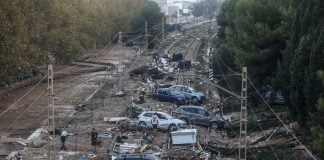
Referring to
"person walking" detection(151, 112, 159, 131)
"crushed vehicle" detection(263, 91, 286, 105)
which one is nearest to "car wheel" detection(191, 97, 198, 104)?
"crushed vehicle" detection(263, 91, 286, 105)

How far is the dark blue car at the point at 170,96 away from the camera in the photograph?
113 feet

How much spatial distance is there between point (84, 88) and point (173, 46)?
1183 inches

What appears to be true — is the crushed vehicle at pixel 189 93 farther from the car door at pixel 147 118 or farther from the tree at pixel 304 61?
the tree at pixel 304 61

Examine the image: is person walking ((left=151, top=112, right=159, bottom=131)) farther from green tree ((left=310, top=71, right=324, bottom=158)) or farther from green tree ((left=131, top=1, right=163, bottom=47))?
green tree ((left=131, top=1, right=163, bottom=47))

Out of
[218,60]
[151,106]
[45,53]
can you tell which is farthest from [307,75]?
[45,53]

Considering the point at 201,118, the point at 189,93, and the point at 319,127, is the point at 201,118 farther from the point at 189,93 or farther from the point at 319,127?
the point at 319,127

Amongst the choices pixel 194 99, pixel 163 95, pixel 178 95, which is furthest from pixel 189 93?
pixel 163 95

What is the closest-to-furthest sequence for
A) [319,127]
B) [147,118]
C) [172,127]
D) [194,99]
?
[319,127], [172,127], [147,118], [194,99]

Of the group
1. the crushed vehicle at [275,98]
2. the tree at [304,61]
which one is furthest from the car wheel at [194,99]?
the tree at [304,61]

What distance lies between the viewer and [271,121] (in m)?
27.9

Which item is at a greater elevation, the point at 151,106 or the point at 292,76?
the point at 292,76

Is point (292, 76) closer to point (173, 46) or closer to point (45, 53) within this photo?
point (45, 53)

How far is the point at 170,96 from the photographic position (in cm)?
3459

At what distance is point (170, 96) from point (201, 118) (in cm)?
658
